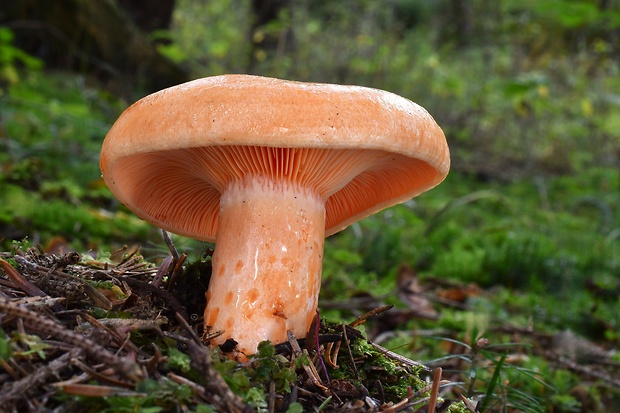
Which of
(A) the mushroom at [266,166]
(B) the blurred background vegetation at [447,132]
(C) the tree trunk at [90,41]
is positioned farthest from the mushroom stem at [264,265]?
(C) the tree trunk at [90,41]

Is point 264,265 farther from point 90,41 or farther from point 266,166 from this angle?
point 90,41

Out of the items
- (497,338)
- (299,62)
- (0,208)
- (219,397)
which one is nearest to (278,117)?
(219,397)

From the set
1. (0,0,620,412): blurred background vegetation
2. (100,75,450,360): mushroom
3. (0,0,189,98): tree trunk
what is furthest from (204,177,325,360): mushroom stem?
(0,0,189,98): tree trunk

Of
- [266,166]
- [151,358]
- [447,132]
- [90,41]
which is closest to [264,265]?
[266,166]

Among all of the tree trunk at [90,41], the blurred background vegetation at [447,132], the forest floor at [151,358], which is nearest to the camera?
the forest floor at [151,358]

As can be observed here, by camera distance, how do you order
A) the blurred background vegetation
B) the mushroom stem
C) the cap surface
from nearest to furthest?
the cap surface
the mushroom stem
the blurred background vegetation

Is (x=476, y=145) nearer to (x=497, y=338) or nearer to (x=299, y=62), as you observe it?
(x=299, y=62)

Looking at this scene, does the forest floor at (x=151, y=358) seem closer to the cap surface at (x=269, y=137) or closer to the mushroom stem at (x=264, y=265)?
Answer: the mushroom stem at (x=264, y=265)

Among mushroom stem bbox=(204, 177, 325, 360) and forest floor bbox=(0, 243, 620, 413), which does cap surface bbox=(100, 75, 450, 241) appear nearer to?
mushroom stem bbox=(204, 177, 325, 360)
